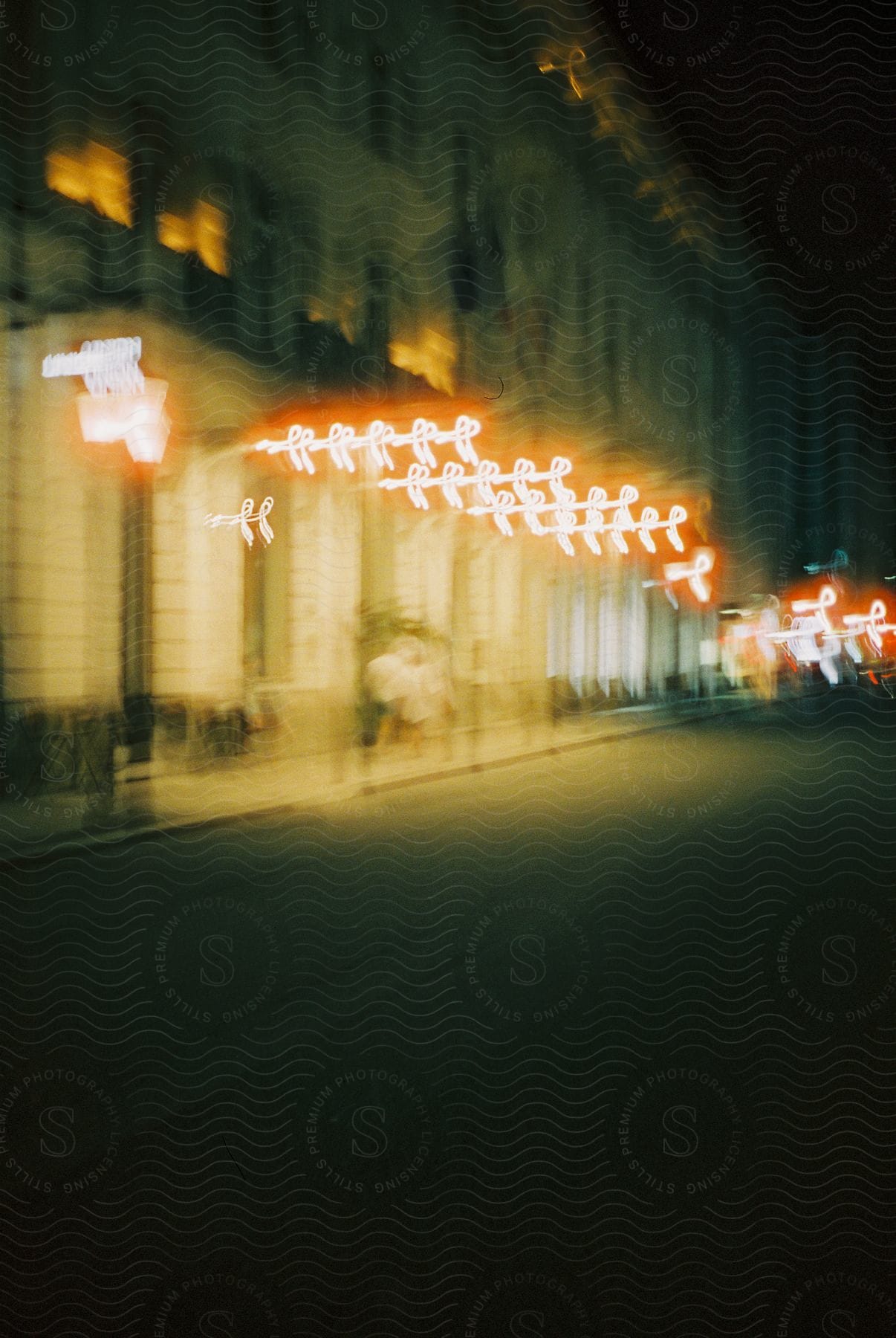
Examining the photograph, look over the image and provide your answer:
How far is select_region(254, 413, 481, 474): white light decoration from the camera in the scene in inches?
53.1

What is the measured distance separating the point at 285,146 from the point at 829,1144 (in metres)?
1.52

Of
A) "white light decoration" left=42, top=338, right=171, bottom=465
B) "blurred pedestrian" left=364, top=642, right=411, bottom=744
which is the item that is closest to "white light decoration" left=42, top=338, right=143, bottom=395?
"white light decoration" left=42, top=338, right=171, bottom=465

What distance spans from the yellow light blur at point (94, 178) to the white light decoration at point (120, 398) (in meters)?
0.18

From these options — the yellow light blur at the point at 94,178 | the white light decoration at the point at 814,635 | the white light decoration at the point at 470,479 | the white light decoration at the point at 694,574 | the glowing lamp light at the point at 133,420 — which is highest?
the yellow light blur at the point at 94,178

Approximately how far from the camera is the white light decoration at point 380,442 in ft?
4.42

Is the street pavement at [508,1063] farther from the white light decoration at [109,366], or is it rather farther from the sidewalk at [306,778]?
the white light decoration at [109,366]

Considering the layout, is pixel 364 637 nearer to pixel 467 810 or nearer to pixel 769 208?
pixel 467 810

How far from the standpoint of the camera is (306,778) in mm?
1366

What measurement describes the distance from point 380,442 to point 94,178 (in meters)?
0.54

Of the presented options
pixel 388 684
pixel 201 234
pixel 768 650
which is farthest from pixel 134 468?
pixel 768 650

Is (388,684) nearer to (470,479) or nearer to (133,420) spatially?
(470,479)

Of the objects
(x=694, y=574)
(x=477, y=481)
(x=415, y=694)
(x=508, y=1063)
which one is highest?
(x=477, y=481)

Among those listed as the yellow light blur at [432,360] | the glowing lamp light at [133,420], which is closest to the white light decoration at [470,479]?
the yellow light blur at [432,360]

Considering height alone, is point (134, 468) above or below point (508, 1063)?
above
